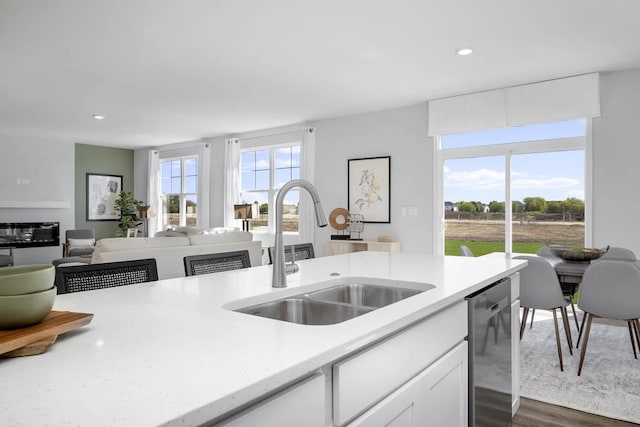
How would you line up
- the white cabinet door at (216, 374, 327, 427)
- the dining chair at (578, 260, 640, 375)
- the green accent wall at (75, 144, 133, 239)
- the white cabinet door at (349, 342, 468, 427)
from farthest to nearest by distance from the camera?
the green accent wall at (75, 144, 133, 239)
the dining chair at (578, 260, 640, 375)
the white cabinet door at (349, 342, 468, 427)
the white cabinet door at (216, 374, 327, 427)

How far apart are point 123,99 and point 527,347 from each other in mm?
5374

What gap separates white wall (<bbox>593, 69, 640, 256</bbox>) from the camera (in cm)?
436

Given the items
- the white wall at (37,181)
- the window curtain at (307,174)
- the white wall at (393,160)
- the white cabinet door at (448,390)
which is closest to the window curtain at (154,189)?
the white wall at (37,181)

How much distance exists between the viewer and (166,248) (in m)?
4.05

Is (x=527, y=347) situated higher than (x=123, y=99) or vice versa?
(x=123, y=99)

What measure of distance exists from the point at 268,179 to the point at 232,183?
0.74m

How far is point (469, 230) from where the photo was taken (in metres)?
5.62

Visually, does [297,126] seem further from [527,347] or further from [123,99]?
[527,347]

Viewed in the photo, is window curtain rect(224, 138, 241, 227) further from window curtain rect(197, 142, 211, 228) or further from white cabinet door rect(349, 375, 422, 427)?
white cabinet door rect(349, 375, 422, 427)

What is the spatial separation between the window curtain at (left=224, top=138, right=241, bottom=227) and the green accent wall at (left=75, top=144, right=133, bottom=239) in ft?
11.4

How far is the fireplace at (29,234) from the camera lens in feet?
25.8

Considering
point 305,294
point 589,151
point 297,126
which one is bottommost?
point 305,294

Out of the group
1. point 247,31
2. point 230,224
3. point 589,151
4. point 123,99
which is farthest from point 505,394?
point 230,224

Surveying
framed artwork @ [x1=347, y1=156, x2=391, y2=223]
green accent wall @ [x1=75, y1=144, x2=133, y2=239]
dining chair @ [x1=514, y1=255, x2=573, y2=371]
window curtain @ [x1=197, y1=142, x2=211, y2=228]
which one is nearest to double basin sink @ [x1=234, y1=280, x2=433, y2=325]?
dining chair @ [x1=514, y1=255, x2=573, y2=371]
